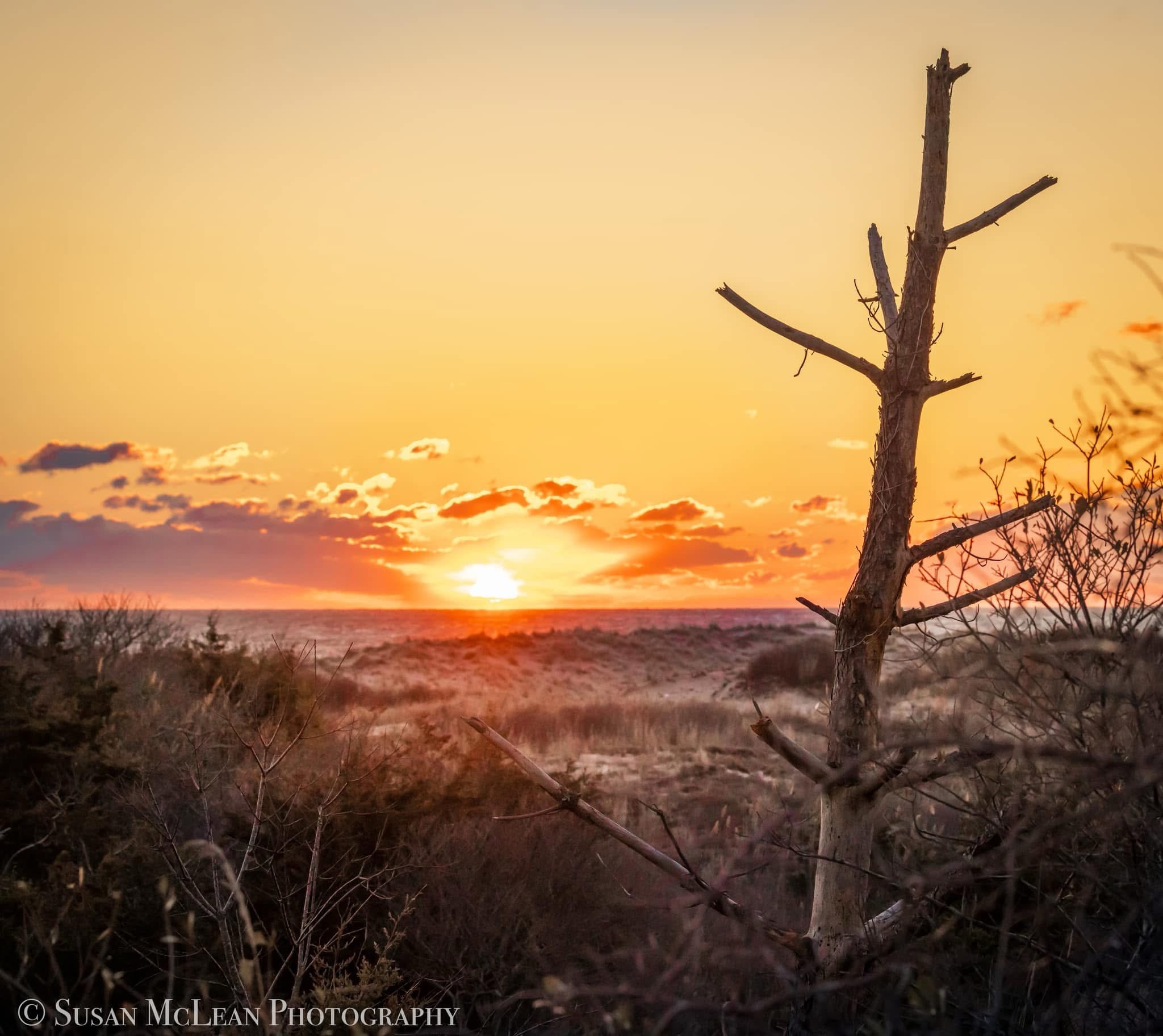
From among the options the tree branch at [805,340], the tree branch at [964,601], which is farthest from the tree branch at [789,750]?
the tree branch at [805,340]

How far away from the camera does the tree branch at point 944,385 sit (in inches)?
176

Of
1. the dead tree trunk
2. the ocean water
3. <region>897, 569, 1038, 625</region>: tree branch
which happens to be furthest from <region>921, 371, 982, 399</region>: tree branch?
the ocean water

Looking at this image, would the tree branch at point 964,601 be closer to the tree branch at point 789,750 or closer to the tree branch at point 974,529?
the tree branch at point 974,529

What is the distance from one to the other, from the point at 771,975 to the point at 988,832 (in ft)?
7.01

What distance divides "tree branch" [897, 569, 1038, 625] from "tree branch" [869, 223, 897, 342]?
1.40 m

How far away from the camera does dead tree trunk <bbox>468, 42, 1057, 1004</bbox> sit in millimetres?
4234

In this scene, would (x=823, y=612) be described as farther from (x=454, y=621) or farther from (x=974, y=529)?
(x=454, y=621)

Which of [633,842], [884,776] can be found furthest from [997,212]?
[633,842]

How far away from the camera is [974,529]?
4.50m

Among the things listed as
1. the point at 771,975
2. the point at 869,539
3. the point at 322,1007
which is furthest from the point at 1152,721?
the point at 322,1007

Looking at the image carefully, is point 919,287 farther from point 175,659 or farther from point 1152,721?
point 175,659

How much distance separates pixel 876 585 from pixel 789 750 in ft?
3.23

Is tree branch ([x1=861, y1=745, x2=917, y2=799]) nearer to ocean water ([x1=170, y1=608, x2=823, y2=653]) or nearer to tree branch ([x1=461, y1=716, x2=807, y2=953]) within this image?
tree branch ([x1=461, y1=716, x2=807, y2=953])

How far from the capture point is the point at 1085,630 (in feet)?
13.8
